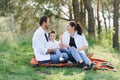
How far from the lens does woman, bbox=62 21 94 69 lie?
29.5ft

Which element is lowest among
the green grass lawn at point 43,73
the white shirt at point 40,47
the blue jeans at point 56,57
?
the green grass lawn at point 43,73

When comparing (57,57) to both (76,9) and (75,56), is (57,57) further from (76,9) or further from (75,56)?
(76,9)

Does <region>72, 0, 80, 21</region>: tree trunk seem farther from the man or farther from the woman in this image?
the man

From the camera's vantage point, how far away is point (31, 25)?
23.5 metres

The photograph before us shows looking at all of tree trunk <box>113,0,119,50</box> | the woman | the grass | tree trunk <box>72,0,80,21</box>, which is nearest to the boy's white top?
the woman

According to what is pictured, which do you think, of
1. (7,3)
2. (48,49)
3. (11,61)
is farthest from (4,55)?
(7,3)

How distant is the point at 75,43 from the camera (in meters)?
9.61

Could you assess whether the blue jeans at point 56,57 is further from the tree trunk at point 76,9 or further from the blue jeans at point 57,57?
the tree trunk at point 76,9

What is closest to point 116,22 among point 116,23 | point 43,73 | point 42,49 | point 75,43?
point 116,23

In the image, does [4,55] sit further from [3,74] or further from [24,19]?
[24,19]

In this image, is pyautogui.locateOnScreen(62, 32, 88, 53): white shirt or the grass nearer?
the grass

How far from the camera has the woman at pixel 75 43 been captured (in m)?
9.00

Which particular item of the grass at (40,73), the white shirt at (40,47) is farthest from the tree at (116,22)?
the white shirt at (40,47)

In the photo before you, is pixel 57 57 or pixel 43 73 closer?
pixel 43 73
